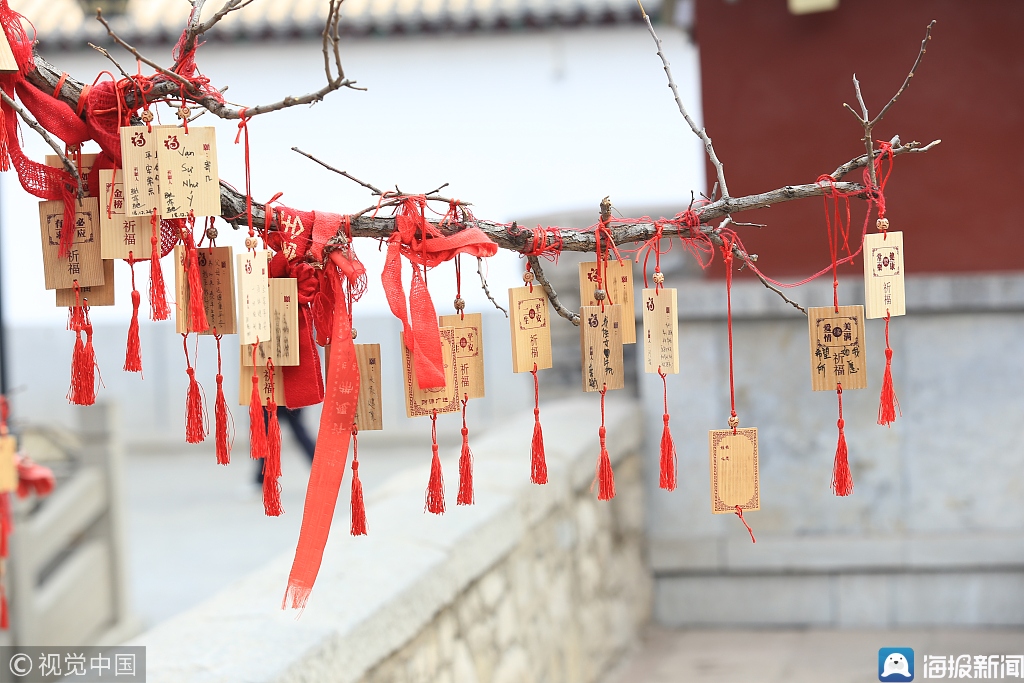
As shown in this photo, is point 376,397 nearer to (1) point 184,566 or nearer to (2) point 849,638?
(2) point 849,638

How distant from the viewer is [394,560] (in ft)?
7.64

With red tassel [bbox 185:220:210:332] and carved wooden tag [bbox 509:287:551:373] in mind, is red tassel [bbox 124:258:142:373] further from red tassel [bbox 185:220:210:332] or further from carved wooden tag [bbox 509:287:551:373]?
carved wooden tag [bbox 509:287:551:373]

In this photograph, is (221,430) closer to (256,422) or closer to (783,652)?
(256,422)

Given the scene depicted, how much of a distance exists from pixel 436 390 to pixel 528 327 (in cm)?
17

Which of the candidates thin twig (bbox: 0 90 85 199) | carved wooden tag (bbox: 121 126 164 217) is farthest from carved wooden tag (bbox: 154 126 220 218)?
thin twig (bbox: 0 90 85 199)

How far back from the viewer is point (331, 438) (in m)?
1.36

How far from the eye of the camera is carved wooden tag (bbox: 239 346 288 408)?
1.30 m

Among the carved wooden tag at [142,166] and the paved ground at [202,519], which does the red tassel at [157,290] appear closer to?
the carved wooden tag at [142,166]

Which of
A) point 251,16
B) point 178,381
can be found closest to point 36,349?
point 178,381

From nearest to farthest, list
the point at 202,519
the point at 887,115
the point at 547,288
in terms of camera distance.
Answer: the point at 547,288 → the point at 887,115 → the point at 202,519

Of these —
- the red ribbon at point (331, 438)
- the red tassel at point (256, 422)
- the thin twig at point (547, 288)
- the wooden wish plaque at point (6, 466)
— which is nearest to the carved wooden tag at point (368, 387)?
the red ribbon at point (331, 438)

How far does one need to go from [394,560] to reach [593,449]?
151 cm

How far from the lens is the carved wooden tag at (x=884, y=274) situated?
1.45 m

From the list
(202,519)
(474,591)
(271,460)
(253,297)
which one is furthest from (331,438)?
(202,519)
